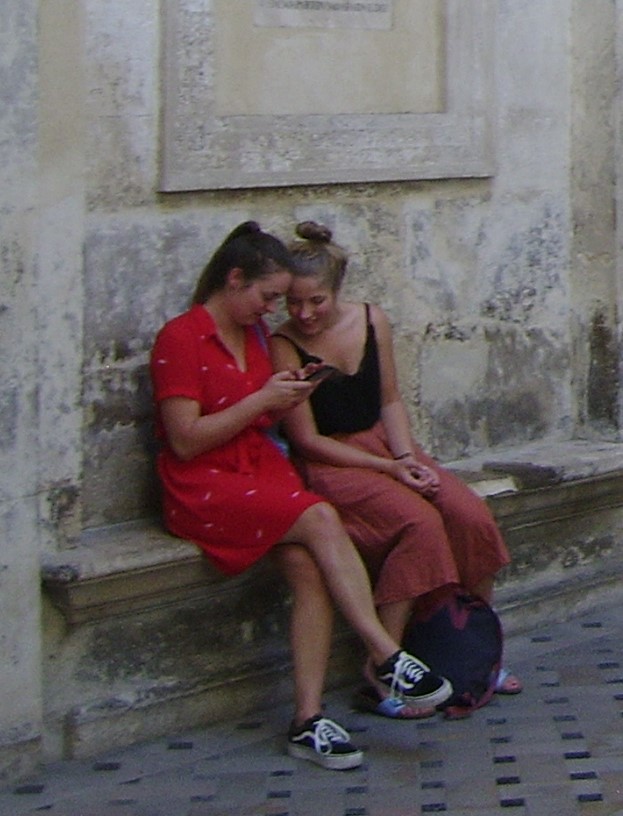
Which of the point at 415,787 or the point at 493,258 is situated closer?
the point at 415,787

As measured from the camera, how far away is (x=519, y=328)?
607 centimetres

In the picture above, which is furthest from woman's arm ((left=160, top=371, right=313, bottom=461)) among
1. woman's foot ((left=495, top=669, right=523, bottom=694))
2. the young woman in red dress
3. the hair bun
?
woman's foot ((left=495, top=669, right=523, bottom=694))

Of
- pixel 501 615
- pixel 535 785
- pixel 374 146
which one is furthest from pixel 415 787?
pixel 374 146

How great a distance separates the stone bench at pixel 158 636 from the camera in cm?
469

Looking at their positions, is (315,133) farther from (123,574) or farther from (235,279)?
(123,574)

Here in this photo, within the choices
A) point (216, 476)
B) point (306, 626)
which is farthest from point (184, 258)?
point (306, 626)

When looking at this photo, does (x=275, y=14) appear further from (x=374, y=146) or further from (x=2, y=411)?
(x=2, y=411)

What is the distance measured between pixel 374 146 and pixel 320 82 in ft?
0.80

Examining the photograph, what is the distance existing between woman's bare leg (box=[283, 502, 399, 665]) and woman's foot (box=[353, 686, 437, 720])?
11.4 inches

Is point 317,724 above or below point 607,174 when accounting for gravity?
below

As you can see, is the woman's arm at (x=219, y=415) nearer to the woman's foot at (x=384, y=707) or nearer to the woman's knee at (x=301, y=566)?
the woman's knee at (x=301, y=566)

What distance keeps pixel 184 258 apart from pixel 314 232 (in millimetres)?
348

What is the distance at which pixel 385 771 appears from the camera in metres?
4.71

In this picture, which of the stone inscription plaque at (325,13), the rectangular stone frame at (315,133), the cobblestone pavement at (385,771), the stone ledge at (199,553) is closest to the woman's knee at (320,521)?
the stone ledge at (199,553)
